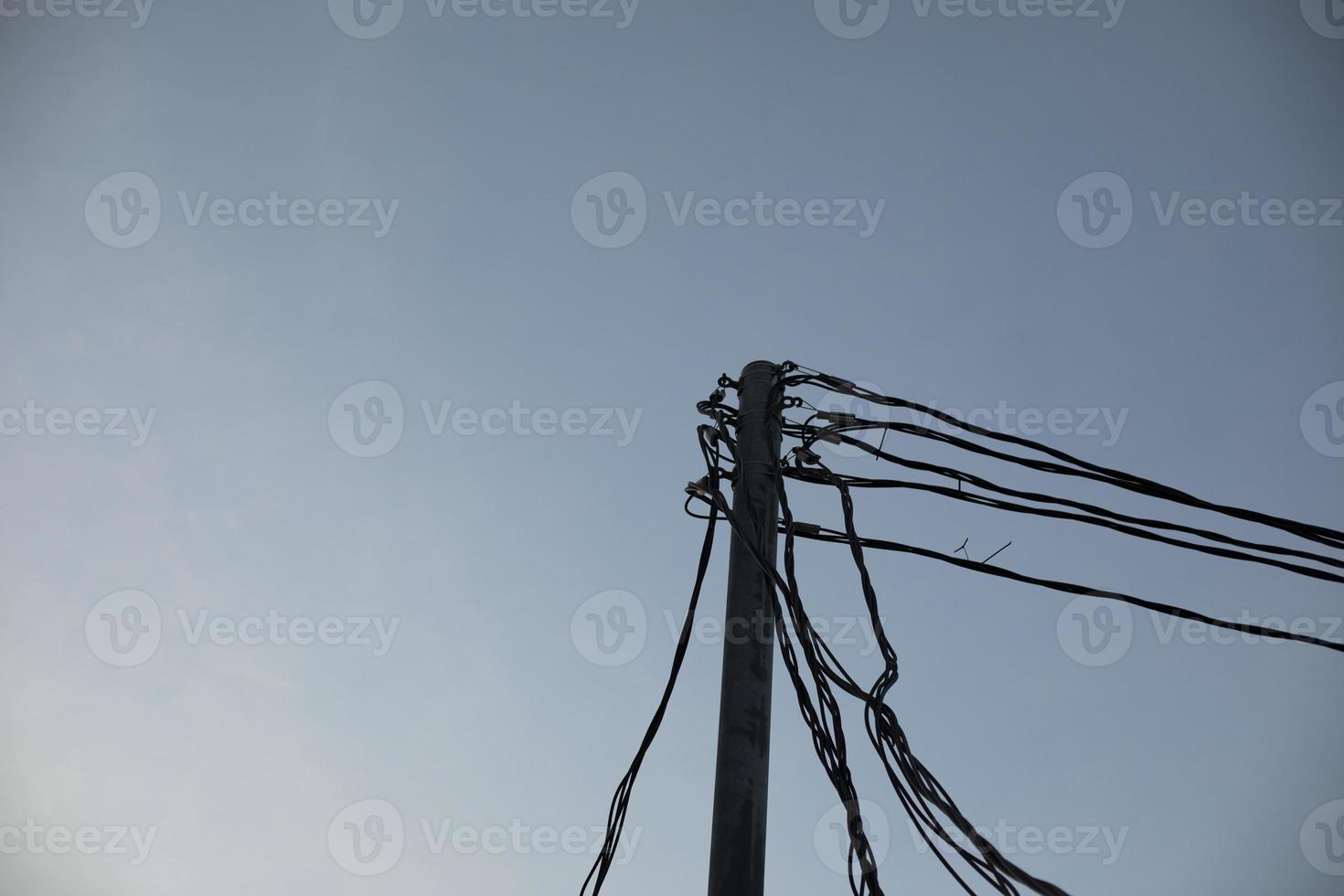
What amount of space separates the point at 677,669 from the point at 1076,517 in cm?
157

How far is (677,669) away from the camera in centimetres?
313

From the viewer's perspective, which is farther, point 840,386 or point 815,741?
point 840,386

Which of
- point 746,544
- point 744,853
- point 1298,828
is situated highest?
point 746,544

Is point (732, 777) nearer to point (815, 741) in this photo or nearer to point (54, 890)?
point (815, 741)

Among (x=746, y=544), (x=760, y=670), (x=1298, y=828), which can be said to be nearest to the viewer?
(x=760, y=670)

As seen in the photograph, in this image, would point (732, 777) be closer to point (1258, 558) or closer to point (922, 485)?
point (922, 485)

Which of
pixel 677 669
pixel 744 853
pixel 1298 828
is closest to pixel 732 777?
pixel 744 853

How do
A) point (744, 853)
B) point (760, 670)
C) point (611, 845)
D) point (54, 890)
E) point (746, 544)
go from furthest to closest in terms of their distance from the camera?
1. point (54, 890)
2. point (611, 845)
3. point (746, 544)
4. point (760, 670)
5. point (744, 853)

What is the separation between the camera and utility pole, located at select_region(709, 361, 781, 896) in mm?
2287

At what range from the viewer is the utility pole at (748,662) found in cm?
229

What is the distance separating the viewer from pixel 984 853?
2.37 metres

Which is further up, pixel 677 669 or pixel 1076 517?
pixel 1076 517

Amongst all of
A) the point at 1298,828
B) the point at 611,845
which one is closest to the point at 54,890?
the point at 611,845

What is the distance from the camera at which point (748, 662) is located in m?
2.52
